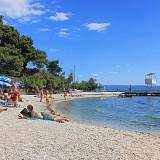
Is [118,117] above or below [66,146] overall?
below

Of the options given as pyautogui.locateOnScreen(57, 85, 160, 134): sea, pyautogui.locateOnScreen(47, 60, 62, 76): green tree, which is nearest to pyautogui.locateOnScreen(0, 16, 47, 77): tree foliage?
pyautogui.locateOnScreen(57, 85, 160, 134): sea

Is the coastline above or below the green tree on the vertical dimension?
below

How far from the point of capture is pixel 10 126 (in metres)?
17.4

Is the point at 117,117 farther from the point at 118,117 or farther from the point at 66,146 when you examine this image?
the point at 66,146

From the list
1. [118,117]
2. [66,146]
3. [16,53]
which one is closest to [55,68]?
[16,53]

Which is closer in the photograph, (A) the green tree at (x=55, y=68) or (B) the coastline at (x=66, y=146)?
(B) the coastline at (x=66, y=146)

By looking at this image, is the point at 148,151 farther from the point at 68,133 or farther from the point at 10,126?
the point at 10,126

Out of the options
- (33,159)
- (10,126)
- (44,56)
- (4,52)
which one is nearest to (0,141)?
(33,159)

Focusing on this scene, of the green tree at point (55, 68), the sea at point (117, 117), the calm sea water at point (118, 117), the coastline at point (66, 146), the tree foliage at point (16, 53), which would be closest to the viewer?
the coastline at point (66, 146)

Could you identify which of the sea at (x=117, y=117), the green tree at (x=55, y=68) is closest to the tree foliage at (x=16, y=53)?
the sea at (x=117, y=117)

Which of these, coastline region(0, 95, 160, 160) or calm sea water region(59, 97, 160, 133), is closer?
coastline region(0, 95, 160, 160)

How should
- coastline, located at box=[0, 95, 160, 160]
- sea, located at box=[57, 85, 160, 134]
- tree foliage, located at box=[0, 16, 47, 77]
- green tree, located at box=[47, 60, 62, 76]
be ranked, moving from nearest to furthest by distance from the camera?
coastline, located at box=[0, 95, 160, 160] → sea, located at box=[57, 85, 160, 134] → tree foliage, located at box=[0, 16, 47, 77] → green tree, located at box=[47, 60, 62, 76]

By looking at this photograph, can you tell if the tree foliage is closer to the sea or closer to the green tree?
the sea

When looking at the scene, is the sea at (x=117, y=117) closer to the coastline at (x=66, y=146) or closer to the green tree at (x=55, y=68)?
the coastline at (x=66, y=146)
